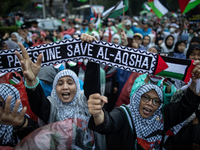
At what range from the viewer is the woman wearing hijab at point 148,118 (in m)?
1.72

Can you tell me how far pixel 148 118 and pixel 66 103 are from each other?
38.9 inches

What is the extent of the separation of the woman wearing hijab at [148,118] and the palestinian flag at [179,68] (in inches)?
4.1

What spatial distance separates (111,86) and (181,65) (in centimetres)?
221

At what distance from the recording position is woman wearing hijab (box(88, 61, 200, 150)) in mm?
1719

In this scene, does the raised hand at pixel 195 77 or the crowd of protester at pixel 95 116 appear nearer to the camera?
the crowd of protester at pixel 95 116

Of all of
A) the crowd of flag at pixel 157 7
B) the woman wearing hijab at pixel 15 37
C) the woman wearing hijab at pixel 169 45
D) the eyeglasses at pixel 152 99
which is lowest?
the eyeglasses at pixel 152 99

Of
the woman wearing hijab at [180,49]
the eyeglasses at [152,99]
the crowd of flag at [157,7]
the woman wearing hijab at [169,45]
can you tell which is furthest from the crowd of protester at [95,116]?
the woman wearing hijab at [169,45]

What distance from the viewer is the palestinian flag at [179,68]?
5.98 feet

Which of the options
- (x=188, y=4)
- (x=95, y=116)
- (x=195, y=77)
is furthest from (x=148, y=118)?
(x=188, y=4)

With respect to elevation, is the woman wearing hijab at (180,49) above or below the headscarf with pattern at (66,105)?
above

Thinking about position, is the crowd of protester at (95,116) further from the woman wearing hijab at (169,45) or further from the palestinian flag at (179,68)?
the woman wearing hijab at (169,45)

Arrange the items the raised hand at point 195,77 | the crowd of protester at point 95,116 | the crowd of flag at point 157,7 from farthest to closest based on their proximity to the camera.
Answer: the crowd of flag at point 157,7, the raised hand at point 195,77, the crowd of protester at point 95,116

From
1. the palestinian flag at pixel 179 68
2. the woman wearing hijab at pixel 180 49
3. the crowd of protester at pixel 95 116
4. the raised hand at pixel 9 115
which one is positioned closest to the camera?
the raised hand at pixel 9 115

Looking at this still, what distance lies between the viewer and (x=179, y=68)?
188 cm
